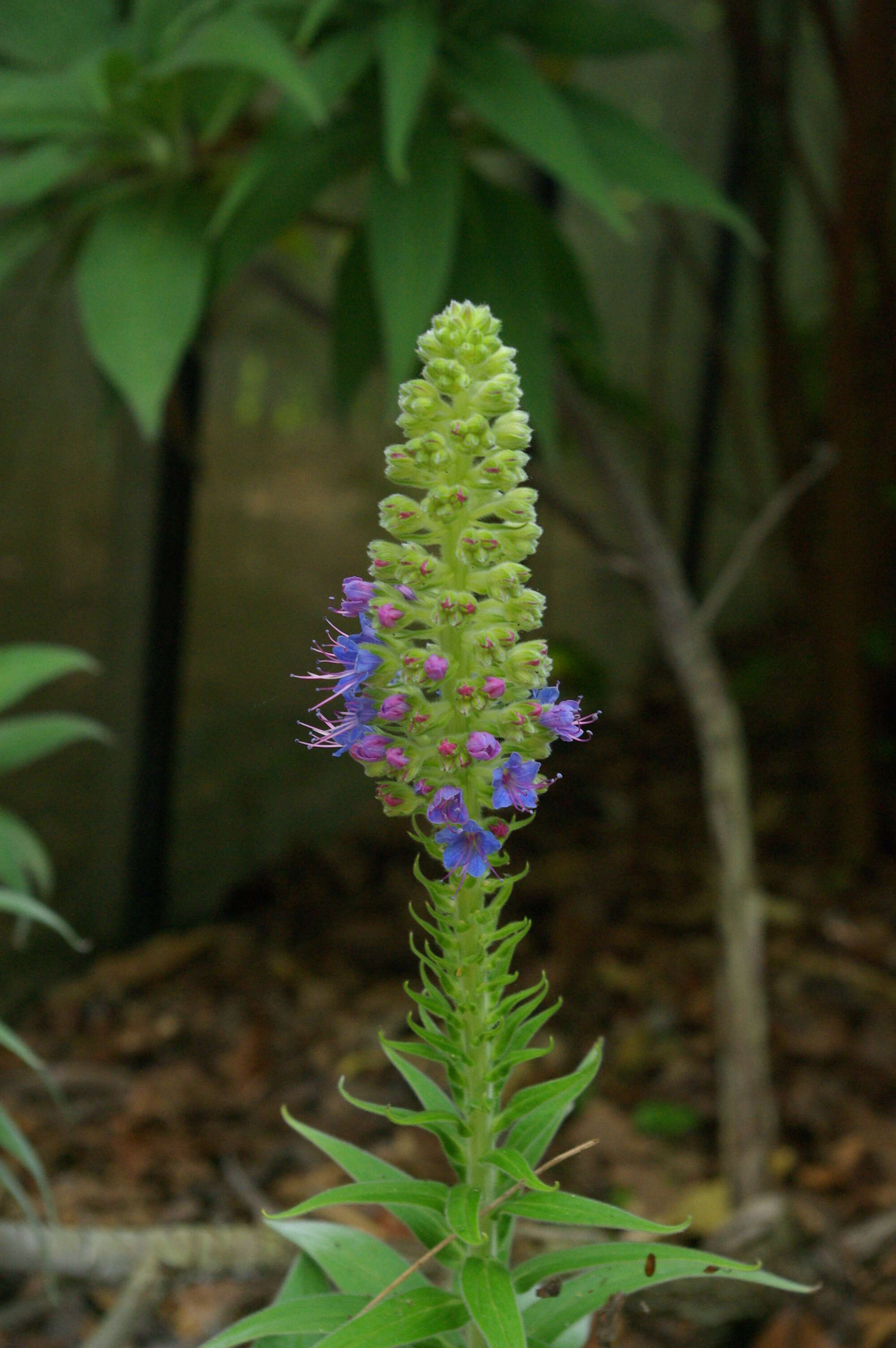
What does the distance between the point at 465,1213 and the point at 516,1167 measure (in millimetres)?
54

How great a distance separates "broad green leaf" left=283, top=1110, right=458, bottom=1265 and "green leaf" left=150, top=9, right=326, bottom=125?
1750 mm

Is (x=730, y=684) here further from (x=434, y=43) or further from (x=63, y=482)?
(x=434, y=43)

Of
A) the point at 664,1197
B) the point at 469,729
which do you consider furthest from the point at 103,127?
the point at 664,1197

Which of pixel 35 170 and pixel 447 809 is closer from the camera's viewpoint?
pixel 447 809

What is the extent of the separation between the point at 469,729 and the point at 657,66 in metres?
5.01

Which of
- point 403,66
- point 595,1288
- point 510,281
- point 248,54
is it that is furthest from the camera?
point 510,281

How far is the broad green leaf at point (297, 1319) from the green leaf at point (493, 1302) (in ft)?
0.35

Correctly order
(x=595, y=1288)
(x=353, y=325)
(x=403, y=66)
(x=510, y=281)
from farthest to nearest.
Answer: (x=353, y=325)
(x=510, y=281)
(x=403, y=66)
(x=595, y=1288)

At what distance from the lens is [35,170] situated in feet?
8.23

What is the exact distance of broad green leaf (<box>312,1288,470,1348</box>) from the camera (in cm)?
91

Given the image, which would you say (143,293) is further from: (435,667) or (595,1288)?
(595,1288)

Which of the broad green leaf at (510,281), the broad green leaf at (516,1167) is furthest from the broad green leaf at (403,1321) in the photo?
the broad green leaf at (510,281)

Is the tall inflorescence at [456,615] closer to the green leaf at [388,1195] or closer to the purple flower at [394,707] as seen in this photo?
the purple flower at [394,707]

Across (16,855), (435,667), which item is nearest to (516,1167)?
(435,667)
